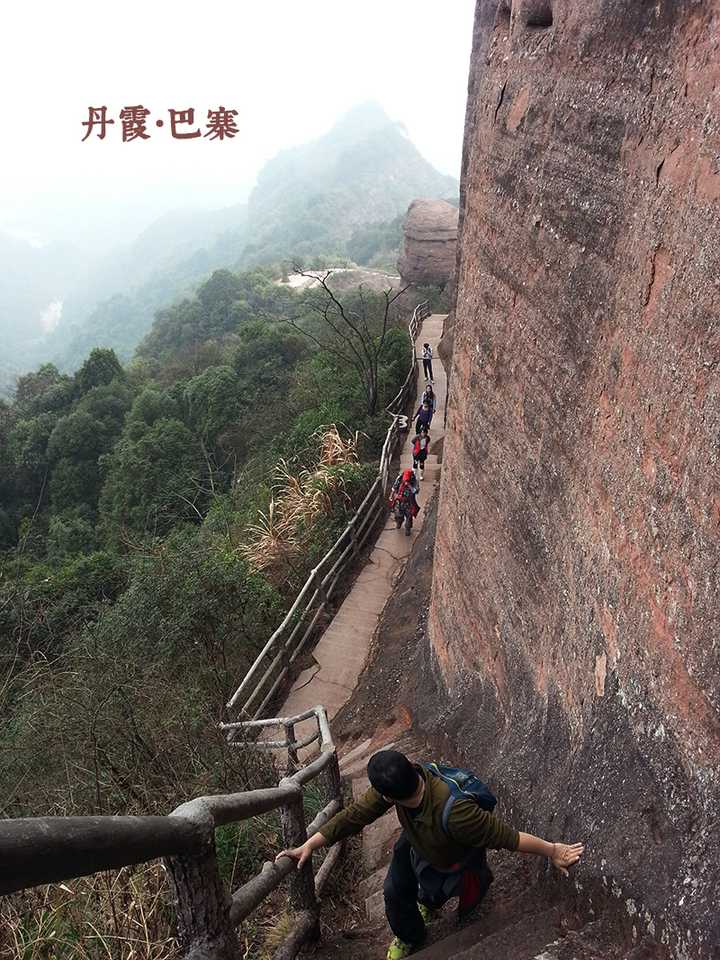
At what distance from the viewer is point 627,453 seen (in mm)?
2820

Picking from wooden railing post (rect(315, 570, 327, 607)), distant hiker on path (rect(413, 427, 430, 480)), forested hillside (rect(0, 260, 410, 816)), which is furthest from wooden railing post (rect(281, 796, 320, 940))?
distant hiker on path (rect(413, 427, 430, 480))

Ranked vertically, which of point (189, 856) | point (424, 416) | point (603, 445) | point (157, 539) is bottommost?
point (157, 539)

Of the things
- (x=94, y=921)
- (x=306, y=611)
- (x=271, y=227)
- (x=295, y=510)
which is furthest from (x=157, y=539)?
(x=271, y=227)

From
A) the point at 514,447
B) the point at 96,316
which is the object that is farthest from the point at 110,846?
the point at 96,316

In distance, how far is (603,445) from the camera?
305cm

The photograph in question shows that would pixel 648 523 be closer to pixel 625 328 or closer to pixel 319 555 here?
pixel 625 328

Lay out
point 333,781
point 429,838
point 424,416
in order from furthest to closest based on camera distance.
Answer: point 424,416
point 333,781
point 429,838

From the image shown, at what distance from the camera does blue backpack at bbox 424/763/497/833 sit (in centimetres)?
245

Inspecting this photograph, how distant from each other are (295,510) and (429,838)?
8.80 m

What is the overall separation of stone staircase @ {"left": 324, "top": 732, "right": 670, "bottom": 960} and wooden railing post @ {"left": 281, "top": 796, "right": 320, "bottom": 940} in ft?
0.65

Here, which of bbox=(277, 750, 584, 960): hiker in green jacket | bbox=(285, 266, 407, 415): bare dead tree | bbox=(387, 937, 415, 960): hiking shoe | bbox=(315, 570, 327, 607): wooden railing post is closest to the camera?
bbox=(277, 750, 584, 960): hiker in green jacket

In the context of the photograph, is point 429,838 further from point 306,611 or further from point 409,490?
point 409,490

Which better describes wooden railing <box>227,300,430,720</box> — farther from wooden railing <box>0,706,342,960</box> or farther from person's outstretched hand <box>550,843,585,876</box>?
person's outstretched hand <box>550,843,585,876</box>

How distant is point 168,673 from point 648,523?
5.55 m
